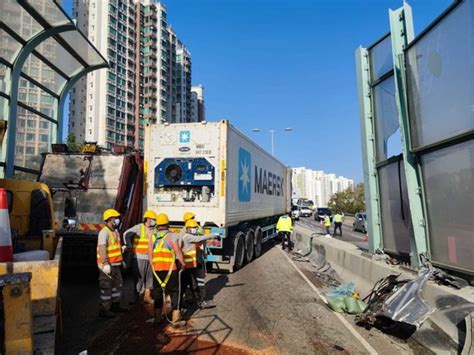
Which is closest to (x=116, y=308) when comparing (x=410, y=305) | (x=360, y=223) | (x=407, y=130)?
(x=410, y=305)

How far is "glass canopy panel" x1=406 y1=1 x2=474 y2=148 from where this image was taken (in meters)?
5.05

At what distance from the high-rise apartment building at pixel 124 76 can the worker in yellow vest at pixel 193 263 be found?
256 ft

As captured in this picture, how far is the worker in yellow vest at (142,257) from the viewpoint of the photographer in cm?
632

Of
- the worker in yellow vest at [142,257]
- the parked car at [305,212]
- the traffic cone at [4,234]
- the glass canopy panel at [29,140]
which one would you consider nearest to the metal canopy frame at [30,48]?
the glass canopy panel at [29,140]

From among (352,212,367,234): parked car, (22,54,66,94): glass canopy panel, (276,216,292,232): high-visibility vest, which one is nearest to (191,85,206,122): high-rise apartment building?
(352,212,367,234): parked car

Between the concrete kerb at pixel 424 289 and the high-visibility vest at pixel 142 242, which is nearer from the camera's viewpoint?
the concrete kerb at pixel 424 289

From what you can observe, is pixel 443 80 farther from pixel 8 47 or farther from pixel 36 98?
pixel 36 98

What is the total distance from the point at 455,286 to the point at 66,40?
10361mm

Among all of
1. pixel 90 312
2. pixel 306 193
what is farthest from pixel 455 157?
pixel 306 193

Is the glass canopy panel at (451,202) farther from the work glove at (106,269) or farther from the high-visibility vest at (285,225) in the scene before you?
the high-visibility vest at (285,225)

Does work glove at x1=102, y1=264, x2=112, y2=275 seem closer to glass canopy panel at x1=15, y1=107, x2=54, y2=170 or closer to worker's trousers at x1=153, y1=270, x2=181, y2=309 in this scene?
worker's trousers at x1=153, y1=270, x2=181, y2=309

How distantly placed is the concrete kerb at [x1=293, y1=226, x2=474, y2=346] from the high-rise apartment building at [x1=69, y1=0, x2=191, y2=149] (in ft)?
252

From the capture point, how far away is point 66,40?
33.6 feet

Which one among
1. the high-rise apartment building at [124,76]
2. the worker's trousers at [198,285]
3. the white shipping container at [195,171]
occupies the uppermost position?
the high-rise apartment building at [124,76]
